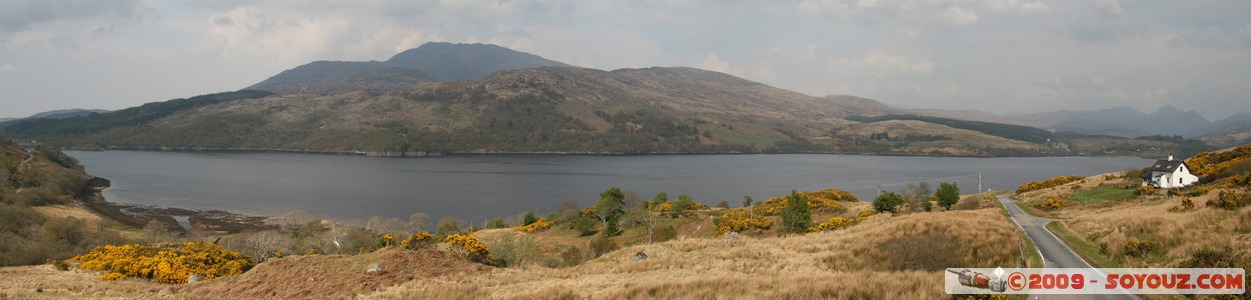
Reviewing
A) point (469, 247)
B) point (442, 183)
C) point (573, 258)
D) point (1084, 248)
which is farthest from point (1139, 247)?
point (442, 183)

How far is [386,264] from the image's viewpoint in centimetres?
2009

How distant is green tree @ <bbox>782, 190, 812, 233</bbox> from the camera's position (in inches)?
1546

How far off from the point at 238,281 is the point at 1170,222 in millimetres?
33521

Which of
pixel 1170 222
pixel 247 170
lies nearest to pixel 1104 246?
pixel 1170 222

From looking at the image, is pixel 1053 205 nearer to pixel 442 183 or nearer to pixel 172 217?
pixel 172 217

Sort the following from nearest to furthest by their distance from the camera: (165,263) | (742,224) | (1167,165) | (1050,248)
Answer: (1050,248)
(165,263)
(742,224)
(1167,165)

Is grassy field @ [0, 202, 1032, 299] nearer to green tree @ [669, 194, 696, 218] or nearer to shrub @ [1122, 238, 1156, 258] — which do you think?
shrub @ [1122, 238, 1156, 258]

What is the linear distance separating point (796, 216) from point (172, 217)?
309 feet

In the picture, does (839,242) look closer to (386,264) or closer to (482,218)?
(386,264)

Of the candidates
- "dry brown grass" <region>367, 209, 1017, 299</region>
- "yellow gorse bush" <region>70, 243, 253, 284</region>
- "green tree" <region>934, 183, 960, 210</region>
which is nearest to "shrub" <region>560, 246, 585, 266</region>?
"dry brown grass" <region>367, 209, 1017, 299</region>

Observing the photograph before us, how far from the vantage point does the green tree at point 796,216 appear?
39.3 meters

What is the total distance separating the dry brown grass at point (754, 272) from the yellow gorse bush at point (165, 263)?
40.3 ft

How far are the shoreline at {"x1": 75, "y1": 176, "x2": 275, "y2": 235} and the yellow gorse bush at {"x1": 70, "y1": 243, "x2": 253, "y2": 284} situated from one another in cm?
5036

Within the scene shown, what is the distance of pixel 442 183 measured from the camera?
135 meters
